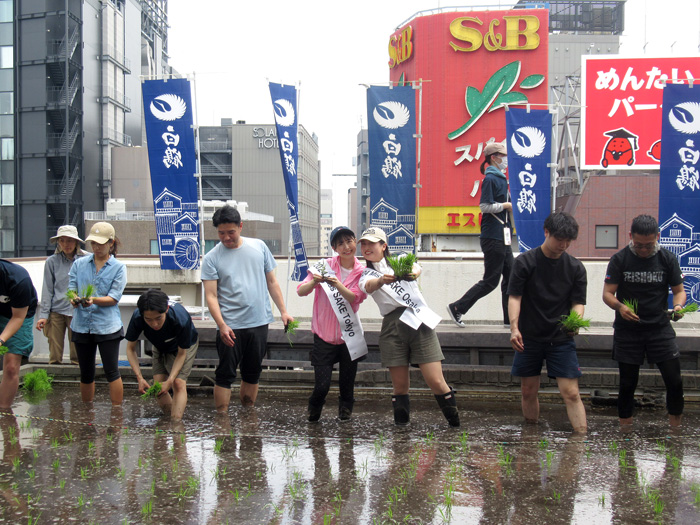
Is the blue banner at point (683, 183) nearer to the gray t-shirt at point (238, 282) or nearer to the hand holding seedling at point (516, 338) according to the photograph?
the hand holding seedling at point (516, 338)

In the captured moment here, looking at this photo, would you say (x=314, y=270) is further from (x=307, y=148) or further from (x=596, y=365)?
(x=307, y=148)

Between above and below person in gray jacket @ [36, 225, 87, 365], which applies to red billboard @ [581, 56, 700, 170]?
above

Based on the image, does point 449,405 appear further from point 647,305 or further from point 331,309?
point 647,305

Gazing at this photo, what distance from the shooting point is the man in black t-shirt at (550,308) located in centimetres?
607

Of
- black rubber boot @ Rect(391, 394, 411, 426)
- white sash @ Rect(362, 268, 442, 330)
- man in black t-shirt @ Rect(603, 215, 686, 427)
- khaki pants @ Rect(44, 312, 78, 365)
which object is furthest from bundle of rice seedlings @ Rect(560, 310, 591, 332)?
khaki pants @ Rect(44, 312, 78, 365)

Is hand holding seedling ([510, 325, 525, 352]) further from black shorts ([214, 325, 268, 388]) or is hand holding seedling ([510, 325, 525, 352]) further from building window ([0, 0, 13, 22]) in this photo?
building window ([0, 0, 13, 22])

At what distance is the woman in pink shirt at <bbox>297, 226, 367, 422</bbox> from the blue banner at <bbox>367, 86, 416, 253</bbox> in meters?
5.34

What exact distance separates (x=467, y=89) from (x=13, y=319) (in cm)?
2485

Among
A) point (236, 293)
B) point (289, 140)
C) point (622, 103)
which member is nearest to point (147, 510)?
point (236, 293)

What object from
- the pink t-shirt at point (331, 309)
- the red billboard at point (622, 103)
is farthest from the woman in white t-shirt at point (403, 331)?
the red billboard at point (622, 103)

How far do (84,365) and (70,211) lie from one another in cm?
5293

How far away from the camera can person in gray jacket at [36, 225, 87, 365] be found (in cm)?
766

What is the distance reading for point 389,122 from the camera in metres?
11.9

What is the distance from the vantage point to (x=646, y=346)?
6.25 meters
